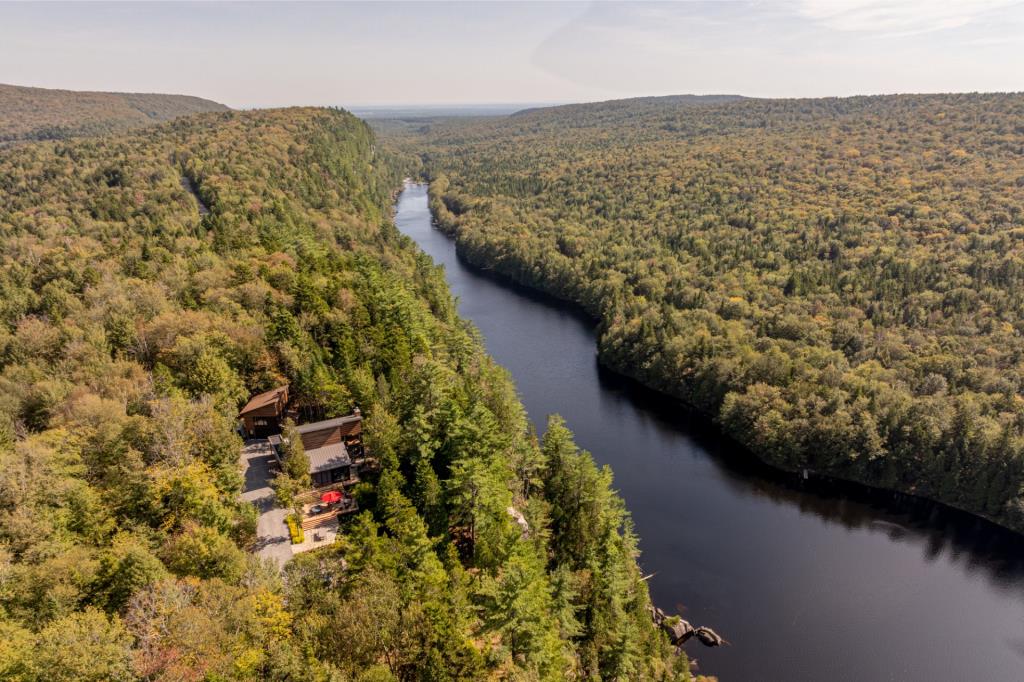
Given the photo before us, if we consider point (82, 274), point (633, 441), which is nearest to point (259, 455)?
point (82, 274)

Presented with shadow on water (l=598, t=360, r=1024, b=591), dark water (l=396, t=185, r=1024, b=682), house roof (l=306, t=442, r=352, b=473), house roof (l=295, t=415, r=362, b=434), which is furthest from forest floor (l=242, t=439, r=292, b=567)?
shadow on water (l=598, t=360, r=1024, b=591)

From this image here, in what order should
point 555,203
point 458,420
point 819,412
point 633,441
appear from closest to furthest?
1. point 458,420
2. point 819,412
3. point 633,441
4. point 555,203

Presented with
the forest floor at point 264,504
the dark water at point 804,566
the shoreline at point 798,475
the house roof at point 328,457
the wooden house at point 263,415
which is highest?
the wooden house at point 263,415

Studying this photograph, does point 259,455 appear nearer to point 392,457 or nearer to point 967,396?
point 392,457

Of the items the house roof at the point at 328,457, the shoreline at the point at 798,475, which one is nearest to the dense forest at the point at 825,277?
the shoreline at the point at 798,475

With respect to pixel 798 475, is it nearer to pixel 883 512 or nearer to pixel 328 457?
pixel 883 512

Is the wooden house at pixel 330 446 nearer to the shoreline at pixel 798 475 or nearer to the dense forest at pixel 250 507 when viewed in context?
the dense forest at pixel 250 507

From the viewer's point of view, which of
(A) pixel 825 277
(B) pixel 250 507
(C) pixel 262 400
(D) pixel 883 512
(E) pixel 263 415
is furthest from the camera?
(A) pixel 825 277

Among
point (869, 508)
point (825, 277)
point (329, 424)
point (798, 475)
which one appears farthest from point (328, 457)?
point (825, 277)
